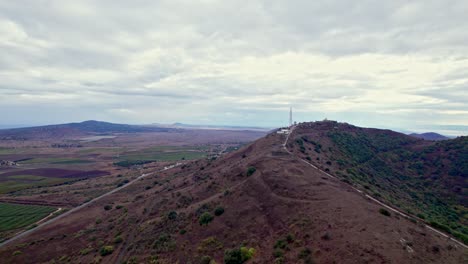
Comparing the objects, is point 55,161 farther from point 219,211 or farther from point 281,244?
point 281,244

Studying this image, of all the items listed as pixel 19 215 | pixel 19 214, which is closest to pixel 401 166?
pixel 19 215

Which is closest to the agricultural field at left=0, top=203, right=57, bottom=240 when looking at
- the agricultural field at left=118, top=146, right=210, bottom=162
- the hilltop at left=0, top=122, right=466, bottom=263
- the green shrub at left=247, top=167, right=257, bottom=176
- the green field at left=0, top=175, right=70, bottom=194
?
the hilltop at left=0, top=122, right=466, bottom=263

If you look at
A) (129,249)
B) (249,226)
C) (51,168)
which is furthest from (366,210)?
(51,168)

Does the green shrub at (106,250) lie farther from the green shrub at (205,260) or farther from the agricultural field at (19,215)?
the agricultural field at (19,215)

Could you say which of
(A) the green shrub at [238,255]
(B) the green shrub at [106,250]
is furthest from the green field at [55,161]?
(A) the green shrub at [238,255]

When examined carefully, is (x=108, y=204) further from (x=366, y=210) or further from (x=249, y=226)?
(x=366, y=210)

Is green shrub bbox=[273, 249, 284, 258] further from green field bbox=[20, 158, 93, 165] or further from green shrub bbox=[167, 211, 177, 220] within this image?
green field bbox=[20, 158, 93, 165]

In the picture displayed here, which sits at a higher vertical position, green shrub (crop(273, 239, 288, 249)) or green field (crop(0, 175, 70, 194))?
green shrub (crop(273, 239, 288, 249))
